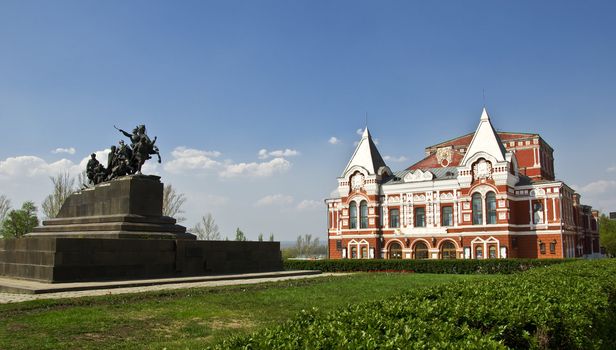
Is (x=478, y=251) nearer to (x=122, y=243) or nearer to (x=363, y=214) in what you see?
(x=363, y=214)

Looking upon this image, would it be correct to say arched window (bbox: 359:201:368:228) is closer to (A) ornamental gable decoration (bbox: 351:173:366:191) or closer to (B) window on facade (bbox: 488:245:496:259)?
(A) ornamental gable decoration (bbox: 351:173:366:191)

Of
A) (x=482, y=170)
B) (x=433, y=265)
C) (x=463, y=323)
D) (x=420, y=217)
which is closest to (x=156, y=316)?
(x=463, y=323)

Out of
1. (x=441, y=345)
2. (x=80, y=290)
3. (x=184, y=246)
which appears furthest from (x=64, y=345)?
(x=184, y=246)

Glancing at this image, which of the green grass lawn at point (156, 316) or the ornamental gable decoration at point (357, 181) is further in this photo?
the ornamental gable decoration at point (357, 181)

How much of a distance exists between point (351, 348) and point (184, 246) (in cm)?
1846

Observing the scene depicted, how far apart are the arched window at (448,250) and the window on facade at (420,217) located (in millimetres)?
2847

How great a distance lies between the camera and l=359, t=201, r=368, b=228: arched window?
50.8 metres

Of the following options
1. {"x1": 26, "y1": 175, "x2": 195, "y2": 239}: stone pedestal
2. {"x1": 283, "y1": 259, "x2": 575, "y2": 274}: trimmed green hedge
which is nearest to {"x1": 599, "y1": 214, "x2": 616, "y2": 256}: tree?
{"x1": 283, "y1": 259, "x2": 575, "y2": 274}: trimmed green hedge

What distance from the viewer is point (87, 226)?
23609 millimetres

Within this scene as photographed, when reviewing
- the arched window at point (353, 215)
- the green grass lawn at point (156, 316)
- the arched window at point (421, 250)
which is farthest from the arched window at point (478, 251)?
the green grass lawn at point (156, 316)

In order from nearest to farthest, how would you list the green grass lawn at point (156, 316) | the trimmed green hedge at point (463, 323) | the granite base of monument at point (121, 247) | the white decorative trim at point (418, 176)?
the trimmed green hedge at point (463, 323) → the green grass lawn at point (156, 316) → the granite base of monument at point (121, 247) → the white decorative trim at point (418, 176)

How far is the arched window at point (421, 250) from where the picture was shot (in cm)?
4791

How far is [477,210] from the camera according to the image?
45031 mm

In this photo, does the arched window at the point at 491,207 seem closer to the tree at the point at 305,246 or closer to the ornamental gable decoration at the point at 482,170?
the ornamental gable decoration at the point at 482,170
